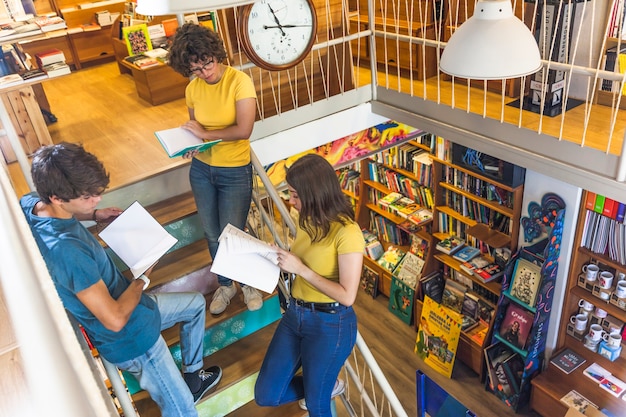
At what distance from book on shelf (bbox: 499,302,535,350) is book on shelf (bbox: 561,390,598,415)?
47 centimetres

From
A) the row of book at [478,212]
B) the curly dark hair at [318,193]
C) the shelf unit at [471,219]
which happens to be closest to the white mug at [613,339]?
the shelf unit at [471,219]

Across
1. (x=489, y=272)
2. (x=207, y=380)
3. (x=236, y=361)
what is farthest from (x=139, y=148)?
(x=489, y=272)

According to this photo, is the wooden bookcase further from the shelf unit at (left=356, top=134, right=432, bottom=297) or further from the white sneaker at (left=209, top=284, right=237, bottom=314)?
the white sneaker at (left=209, top=284, right=237, bottom=314)

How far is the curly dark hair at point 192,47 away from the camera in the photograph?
85.7 inches

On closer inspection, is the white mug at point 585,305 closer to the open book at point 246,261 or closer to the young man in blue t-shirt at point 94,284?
the open book at point 246,261

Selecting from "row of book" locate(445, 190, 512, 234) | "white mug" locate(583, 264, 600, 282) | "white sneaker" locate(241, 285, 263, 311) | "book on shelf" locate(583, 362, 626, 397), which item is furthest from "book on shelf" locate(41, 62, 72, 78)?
"book on shelf" locate(583, 362, 626, 397)

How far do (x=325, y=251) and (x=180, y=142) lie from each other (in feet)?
2.96

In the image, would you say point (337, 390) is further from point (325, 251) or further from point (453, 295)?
point (453, 295)

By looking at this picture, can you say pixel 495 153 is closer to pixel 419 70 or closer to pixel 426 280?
pixel 419 70

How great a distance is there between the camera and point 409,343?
5.26 m

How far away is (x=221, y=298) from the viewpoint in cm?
262

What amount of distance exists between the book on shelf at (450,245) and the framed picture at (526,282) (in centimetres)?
81

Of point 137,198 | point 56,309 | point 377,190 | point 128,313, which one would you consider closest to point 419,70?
point 377,190

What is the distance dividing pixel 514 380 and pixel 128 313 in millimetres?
3687
